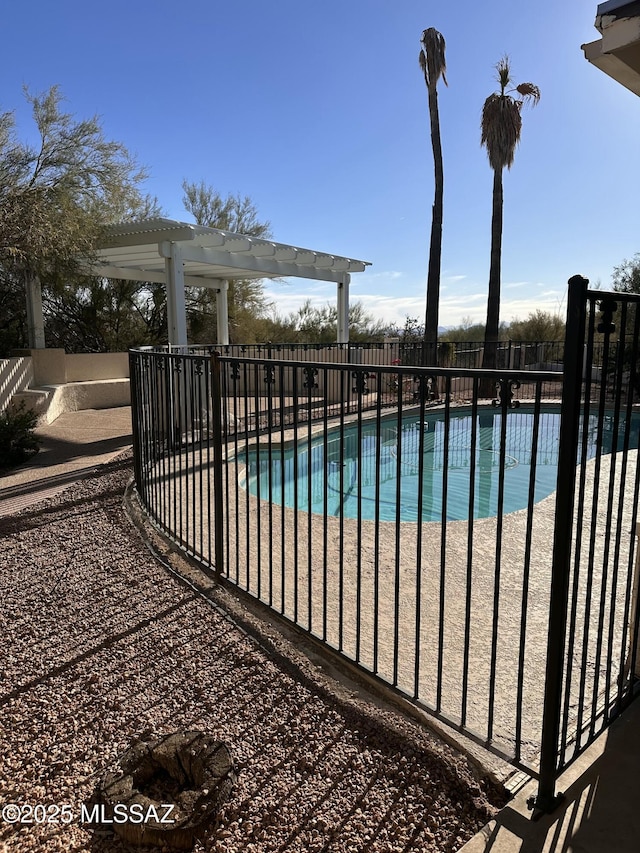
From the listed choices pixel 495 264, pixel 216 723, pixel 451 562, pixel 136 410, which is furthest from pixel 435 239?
pixel 216 723

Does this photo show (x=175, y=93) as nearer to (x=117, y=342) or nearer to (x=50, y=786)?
(x=117, y=342)

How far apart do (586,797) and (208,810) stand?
1171 millimetres

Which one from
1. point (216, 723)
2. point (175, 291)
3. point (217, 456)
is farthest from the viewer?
point (175, 291)

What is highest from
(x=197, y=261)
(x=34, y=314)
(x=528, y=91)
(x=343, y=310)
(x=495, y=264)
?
(x=528, y=91)

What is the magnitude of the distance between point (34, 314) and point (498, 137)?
14.1 metres

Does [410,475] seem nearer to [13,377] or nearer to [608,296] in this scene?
[608,296]

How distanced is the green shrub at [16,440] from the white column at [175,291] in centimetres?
280

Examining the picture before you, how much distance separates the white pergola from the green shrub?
2.81 meters

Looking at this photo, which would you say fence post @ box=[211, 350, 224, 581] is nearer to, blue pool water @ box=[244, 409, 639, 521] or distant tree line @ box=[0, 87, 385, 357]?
blue pool water @ box=[244, 409, 639, 521]

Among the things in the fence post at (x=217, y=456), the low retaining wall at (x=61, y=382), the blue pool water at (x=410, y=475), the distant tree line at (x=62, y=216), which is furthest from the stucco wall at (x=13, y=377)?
the fence post at (x=217, y=456)

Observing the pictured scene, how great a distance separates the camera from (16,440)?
8000 mm

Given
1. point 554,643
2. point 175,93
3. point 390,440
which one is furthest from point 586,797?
point 175,93

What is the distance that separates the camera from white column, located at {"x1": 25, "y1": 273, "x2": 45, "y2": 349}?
1214cm

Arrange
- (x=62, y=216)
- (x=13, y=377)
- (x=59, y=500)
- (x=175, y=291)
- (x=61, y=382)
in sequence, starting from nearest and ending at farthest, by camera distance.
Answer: (x=59, y=500)
(x=175, y=291)
(x=62, y=216)
(x=13, y=377)
(x=61, y=382)
